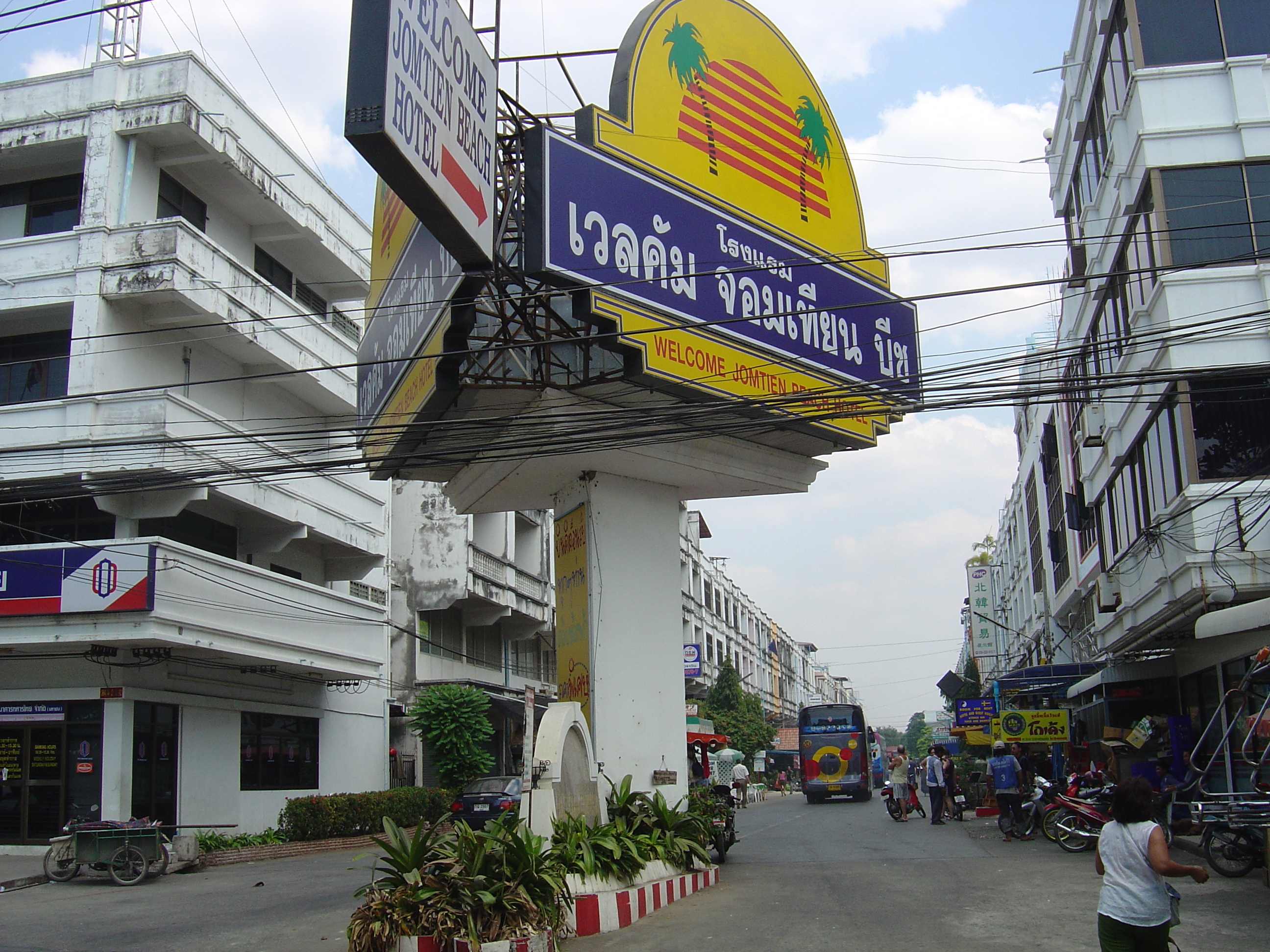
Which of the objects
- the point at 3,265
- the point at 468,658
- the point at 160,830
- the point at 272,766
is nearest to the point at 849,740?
the point at 468,658

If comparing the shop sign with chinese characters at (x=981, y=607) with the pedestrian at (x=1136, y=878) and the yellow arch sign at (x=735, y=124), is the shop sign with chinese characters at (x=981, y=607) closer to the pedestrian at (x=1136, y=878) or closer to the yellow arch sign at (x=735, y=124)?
the yellow arch sign at (x=735, y=124)

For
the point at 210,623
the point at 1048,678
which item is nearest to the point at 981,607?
the point at 1048,678

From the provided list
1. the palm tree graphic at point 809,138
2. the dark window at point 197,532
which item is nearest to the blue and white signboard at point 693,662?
the dark window at point 197,532

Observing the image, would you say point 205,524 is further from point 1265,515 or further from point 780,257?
point 1265,515

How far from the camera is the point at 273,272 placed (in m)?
26.1

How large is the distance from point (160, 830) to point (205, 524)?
7822mm

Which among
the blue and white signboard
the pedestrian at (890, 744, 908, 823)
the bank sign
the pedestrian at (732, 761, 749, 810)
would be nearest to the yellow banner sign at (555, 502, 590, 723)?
the bank sign

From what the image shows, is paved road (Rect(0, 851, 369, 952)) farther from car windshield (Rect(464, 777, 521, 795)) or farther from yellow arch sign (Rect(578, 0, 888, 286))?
yellow arch sign (Rect(578, 0, 888, 286))

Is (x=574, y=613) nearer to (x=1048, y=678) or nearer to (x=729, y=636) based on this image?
(x=1048, y=678)

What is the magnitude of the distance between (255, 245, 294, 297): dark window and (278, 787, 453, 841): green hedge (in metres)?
11.5

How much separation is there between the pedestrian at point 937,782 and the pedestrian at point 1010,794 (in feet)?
14.9

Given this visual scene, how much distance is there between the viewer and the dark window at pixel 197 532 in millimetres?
21672

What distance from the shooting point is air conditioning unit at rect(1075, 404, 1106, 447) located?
22.4 meters

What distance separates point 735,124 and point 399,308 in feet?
16.9
